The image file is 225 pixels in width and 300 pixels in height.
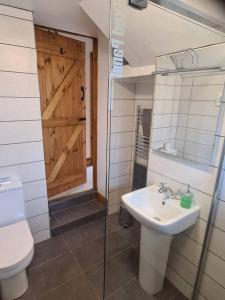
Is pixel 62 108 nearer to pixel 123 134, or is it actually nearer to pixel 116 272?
pixel 123 134

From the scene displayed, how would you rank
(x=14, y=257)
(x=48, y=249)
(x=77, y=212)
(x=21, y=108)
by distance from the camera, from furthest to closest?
(x=77, y=212), (x=48, y=249), (x=21, y=108), (x=14, y=257)

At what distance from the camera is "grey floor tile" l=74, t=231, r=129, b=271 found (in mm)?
1784

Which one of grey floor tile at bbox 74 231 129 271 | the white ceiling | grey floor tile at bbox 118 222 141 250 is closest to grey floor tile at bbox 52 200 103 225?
grey floor tile at bbox 74 231 129 271

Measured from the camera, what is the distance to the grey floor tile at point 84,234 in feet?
6.57

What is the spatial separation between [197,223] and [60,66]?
1.99 meters

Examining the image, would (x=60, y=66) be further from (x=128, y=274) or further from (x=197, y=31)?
(x=128, y=274)

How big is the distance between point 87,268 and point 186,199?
1.10m

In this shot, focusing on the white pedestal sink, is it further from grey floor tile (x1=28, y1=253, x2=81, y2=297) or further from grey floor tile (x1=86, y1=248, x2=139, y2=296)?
grey floor tile (x1=28, y1=253, x2=81, y2=297)

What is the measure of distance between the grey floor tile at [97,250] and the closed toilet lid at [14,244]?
603mm

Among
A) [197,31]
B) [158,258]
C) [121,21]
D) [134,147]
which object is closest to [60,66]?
[121,21]

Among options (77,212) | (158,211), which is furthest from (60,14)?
(77,212)

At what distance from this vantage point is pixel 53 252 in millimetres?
1881

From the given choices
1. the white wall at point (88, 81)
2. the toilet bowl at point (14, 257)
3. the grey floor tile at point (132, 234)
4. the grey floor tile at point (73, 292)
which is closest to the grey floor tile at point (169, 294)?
the grey floor tile at point (132, 234)

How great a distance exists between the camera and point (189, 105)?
4.73ft
